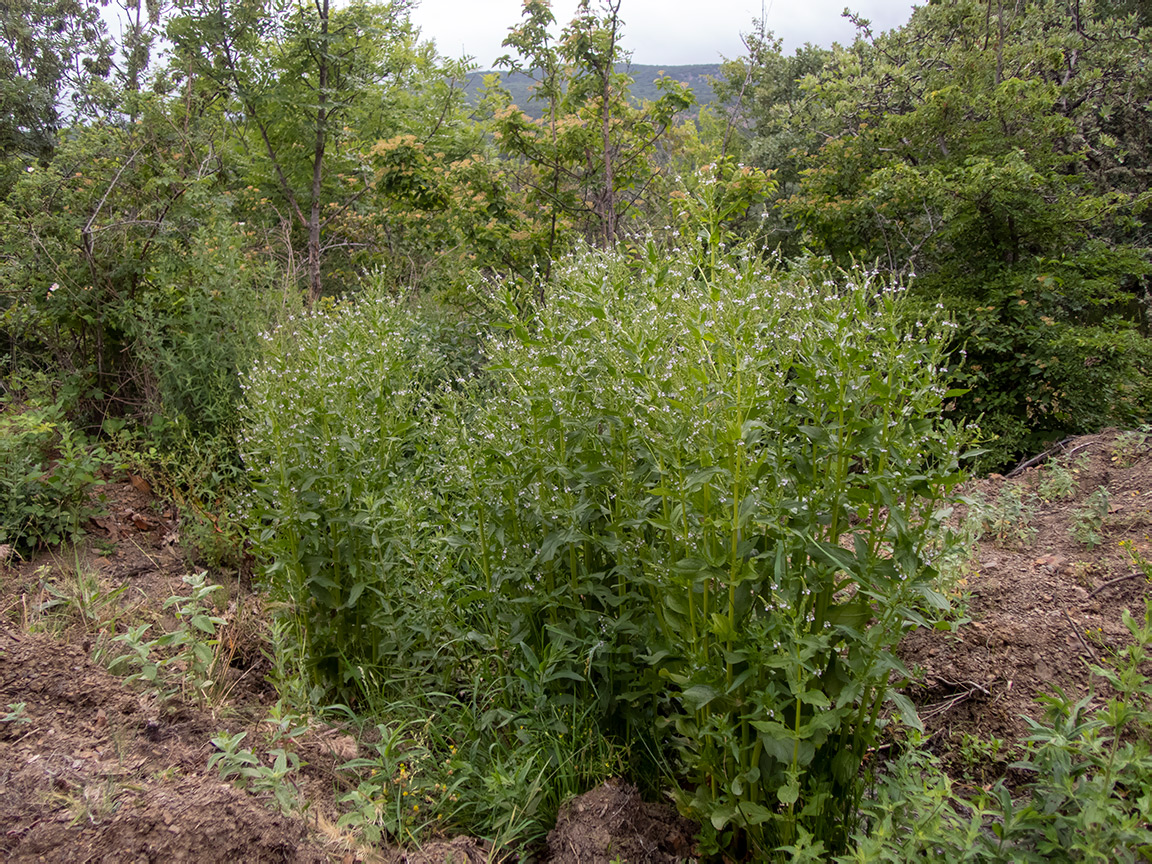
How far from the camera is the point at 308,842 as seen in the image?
2.03 metres

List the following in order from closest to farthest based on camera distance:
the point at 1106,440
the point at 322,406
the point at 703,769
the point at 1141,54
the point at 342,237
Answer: the point at 703,769 < the point at 322,406 < the point at 1106,440 < the point at 1141,54 < the point at 342,237

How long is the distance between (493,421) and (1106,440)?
5.05 metres

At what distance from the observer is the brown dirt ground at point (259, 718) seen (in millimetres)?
1939

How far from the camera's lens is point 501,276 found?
408 centimetres

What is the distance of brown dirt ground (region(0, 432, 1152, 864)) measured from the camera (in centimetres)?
194

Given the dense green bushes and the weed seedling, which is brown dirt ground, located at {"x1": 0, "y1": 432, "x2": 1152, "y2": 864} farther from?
the dense green bushes

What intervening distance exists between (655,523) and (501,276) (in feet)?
8.05

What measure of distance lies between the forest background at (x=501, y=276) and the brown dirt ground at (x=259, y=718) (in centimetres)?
40

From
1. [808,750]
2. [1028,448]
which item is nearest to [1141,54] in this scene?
[1028,448]

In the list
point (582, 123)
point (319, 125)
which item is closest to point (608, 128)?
point (582, 123)

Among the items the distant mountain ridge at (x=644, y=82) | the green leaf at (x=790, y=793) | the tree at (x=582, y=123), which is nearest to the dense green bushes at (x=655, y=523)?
the green leaf at (x=790, y=793)

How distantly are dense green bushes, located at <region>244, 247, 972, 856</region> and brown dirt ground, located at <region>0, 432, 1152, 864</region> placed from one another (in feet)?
1.35

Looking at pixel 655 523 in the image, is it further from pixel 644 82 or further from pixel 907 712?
pixel 644 82

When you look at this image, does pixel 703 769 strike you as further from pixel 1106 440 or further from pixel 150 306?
pixel 150 306
